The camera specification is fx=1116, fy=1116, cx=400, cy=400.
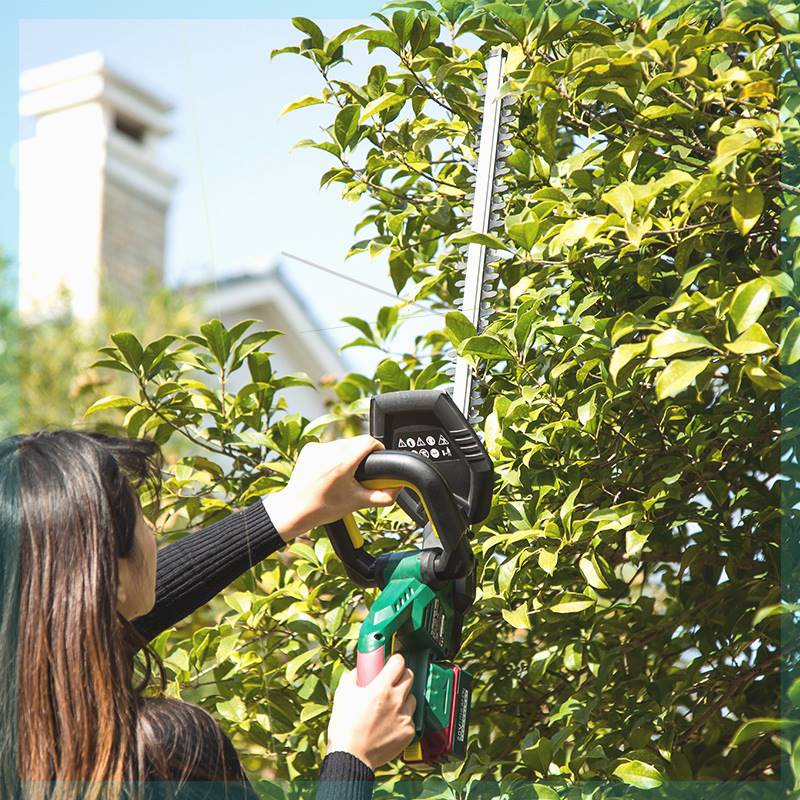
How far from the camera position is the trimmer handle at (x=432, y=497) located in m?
1.28

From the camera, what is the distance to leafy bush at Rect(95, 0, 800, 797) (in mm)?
1237

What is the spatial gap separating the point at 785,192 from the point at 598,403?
1.12 ft

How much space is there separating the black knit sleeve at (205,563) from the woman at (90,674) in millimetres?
299

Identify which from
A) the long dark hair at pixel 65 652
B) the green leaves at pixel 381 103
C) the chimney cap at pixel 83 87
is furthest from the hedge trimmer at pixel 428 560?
the chimney cap at pixel 83 87

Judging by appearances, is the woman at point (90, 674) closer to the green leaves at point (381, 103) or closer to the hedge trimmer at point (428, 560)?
the hedge trimmer at point (428, 560)

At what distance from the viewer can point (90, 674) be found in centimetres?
112

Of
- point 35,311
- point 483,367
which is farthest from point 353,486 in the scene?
point 35,311

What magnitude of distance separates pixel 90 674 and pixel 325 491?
430mm

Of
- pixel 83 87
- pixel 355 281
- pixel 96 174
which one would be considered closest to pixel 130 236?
pixel 96 174

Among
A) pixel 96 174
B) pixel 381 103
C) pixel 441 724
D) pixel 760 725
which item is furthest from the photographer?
pixel 96 174

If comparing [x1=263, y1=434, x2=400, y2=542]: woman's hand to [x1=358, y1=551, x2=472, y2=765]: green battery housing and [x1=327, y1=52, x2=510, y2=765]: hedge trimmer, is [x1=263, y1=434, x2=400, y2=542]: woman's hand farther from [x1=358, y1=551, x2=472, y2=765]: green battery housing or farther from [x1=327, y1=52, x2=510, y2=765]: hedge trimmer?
[x1=358, y1=551, x2=472, y2=765]: green battery housing

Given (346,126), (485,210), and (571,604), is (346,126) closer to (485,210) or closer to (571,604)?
(485,210)

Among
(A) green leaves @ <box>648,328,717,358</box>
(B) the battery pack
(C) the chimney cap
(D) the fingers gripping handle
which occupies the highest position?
(A) green leaves @ <box>648,328,717,358</box>

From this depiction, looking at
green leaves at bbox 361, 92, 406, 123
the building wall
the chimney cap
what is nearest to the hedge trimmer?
green leaves at bbox 361, 92, 406, 123
